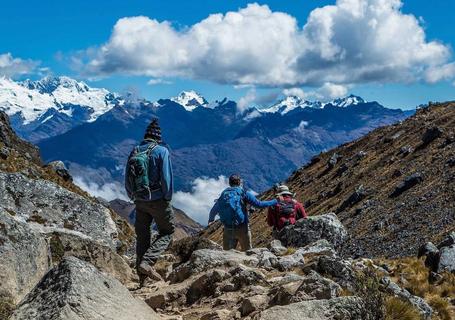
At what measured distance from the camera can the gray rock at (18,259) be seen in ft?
28.7

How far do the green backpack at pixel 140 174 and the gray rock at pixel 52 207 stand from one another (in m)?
7.70

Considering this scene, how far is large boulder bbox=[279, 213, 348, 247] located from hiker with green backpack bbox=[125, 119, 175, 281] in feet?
16.9

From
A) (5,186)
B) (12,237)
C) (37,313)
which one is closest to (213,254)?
(12,237)

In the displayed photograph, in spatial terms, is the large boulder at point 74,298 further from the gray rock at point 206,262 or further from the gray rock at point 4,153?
the gray rock at point 4,153

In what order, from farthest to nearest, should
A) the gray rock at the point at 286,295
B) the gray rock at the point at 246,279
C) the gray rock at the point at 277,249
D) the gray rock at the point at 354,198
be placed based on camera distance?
the gray rock at the point at 354,198
the gray rock at the point at 277,249
the gray rock at the point at 246,279
the gray rock at the point at 286,295

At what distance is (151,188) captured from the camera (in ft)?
42.3

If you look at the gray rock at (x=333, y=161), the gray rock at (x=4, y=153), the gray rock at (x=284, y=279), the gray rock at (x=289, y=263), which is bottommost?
the gray rock at (x=284, y=279)

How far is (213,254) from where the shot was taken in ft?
43.1

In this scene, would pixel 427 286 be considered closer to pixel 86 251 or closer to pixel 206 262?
pixel 206 262

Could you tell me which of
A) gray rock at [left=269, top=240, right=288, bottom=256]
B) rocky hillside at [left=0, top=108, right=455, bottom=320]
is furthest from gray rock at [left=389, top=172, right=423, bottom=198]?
gray rock at [left=269, top=240, right=288, bottom=256]

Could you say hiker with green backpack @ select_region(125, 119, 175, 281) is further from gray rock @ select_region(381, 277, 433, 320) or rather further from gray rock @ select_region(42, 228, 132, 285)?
gray rock @ select_region(381, 277, 433, 320)

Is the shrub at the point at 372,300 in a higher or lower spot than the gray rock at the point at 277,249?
lower

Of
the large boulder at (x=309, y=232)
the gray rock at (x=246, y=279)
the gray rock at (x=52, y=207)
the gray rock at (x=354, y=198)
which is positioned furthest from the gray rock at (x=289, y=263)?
the gray rock at (x=354, y=198)

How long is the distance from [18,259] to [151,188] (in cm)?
413
